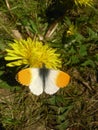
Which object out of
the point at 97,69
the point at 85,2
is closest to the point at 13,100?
the point at 97,69

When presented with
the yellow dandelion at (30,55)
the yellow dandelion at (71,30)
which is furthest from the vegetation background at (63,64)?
the yellow dandelion at (30,55)

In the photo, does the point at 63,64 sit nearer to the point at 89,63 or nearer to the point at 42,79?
the point at 89,63

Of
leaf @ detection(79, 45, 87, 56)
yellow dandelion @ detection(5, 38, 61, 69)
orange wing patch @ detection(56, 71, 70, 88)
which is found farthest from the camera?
leaf @ detection(79, 45, 87, 56)

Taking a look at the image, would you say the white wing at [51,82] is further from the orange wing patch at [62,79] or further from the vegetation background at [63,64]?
the vegetation background at [63,64]

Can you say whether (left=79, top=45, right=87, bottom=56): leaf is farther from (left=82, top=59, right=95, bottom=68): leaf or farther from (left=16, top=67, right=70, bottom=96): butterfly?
(left=16, top=67, right=70, bottom=96): butterfly

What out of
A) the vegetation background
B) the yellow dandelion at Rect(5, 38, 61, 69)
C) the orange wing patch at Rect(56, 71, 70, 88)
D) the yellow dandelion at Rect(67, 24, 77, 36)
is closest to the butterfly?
the orange wing patch at Rect(56, 71, 70, 88)

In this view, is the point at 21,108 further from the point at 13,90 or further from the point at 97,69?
the point at 97,69

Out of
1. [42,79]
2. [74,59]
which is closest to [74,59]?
[74,59]

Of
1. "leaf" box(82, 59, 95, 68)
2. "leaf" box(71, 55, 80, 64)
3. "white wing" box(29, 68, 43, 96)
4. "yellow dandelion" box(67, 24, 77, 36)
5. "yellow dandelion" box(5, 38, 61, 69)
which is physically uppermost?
"yellow dandelion" box(67, 24, 77, 36)
